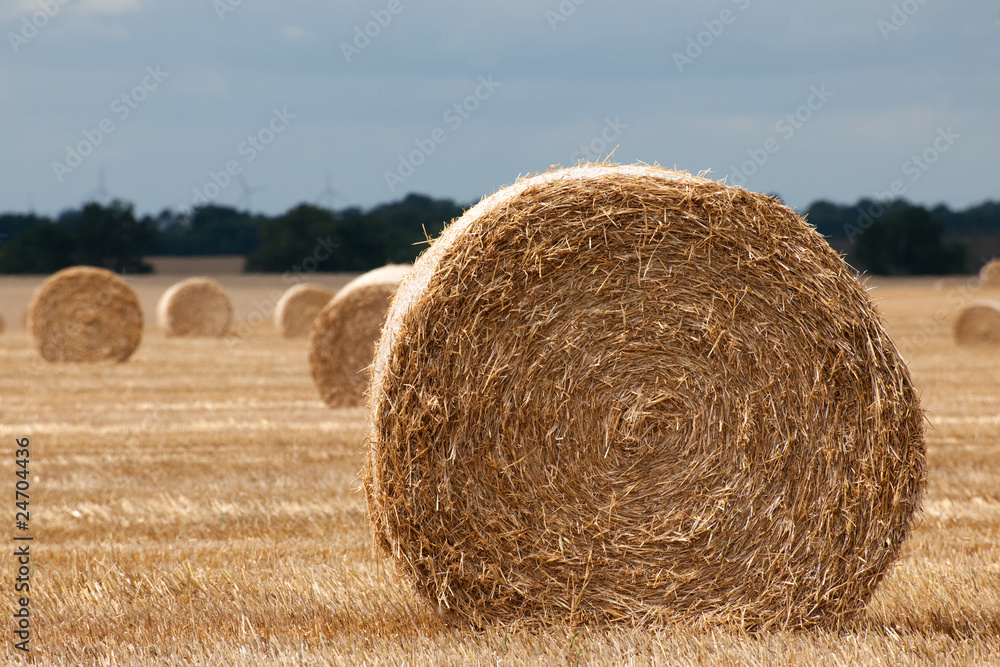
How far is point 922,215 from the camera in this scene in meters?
51.4

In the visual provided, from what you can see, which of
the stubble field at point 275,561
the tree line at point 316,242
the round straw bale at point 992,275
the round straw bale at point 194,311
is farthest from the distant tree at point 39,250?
the stubble field at point 275,561

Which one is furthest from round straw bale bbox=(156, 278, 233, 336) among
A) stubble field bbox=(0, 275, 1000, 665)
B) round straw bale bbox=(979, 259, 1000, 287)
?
round straw bale bbox=(979, 259, 1000, 287)

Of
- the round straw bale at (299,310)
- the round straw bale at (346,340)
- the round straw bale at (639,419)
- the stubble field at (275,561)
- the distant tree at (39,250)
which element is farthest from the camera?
the distant tree at (39,250)

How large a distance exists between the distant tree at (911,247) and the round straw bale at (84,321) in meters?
40.3

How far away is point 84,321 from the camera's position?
18250 millimetres

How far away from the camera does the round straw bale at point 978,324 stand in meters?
21.2

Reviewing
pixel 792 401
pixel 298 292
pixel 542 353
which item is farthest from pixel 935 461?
pixel 298 292

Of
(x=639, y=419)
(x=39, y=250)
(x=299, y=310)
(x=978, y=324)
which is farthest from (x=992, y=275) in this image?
(x=39, y=250)

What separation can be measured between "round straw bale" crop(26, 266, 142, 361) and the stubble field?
5759mm

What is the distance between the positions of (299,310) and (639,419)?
70.4 feet

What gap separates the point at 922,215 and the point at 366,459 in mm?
51532

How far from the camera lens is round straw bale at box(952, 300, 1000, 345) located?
69.5 ft

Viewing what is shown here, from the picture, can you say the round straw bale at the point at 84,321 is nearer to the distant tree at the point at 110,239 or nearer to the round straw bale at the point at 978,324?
the round straw bale at the point at 978,324

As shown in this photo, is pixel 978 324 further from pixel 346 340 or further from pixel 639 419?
pixel 639 419
